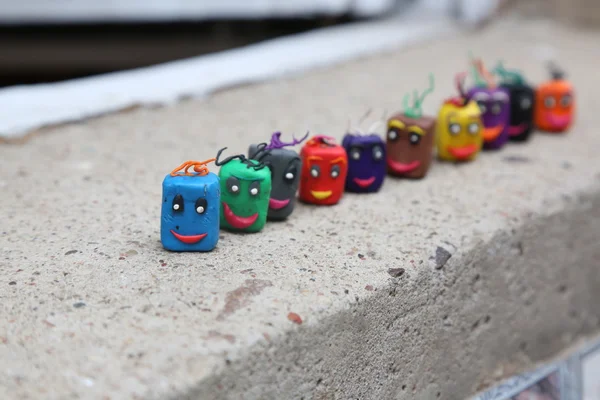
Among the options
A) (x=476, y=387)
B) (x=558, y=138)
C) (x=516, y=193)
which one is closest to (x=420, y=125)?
(x=516, y=193)

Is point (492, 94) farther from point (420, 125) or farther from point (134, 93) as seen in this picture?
point (134, 93)

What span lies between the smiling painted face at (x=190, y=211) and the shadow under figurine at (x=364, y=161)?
1.39ft

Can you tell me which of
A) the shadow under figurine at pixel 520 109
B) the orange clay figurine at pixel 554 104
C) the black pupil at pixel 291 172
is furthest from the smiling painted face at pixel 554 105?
the black pupil at pixel 291 172

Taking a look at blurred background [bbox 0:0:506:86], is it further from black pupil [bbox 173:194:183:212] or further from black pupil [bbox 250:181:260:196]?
black pupil [bbox 173:194:183:212]

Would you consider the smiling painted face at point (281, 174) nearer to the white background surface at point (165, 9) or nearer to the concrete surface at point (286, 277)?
the concrete surface at point (286, 277)

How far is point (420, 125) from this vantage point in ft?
5.39

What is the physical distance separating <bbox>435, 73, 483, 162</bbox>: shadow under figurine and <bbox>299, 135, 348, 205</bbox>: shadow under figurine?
1.28 ft

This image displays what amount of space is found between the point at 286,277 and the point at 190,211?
0.20 meters

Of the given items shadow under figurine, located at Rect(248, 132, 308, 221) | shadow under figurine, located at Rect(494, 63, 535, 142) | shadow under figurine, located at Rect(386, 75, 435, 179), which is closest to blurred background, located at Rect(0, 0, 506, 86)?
shadow under figurine, located at Rect(494, 63, 535, 142)

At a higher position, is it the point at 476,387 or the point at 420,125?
the point at 420,125

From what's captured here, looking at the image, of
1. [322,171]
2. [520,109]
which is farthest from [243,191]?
[520,109]

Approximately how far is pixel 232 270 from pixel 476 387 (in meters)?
0.62

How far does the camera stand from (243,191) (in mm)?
1317

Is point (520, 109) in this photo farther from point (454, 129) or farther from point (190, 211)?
point (190, 211)
